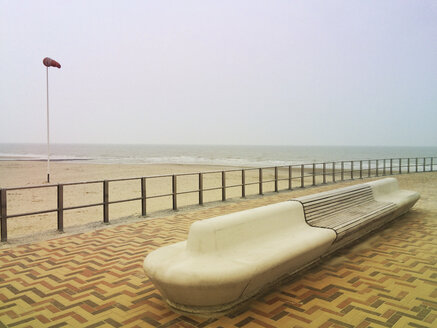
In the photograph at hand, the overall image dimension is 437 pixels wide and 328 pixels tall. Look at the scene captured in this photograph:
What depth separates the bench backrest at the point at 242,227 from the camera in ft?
10.1

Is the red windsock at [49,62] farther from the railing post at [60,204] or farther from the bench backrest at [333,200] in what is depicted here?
the bench backrest at [333,200]

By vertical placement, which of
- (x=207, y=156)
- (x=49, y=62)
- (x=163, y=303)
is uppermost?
(x=49, y=62)

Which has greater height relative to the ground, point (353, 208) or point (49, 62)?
point (49, 62)

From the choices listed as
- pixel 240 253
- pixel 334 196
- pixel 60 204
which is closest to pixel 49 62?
pixel 60 204

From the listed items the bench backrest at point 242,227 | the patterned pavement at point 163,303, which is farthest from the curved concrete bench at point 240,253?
the patterned pavement at point 163,303

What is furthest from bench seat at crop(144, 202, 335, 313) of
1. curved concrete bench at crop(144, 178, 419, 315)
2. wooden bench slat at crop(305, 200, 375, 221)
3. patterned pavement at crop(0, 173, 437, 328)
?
wooden bench slat at crop(305, 200, 375, 221)

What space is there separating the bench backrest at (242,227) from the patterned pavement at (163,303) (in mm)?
542

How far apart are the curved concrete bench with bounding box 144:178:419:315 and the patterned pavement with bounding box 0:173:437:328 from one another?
0.18 meters

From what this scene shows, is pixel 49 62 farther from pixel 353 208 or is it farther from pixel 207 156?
pixel 207 156

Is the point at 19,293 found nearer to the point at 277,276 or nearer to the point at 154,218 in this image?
the point at 277,276

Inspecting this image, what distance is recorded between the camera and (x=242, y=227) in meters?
3.40

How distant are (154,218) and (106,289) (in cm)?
338

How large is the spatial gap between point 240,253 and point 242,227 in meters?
0.31

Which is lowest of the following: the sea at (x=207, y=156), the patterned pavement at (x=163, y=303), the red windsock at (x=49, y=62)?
the patterned pavement at (x=163, y=303)
